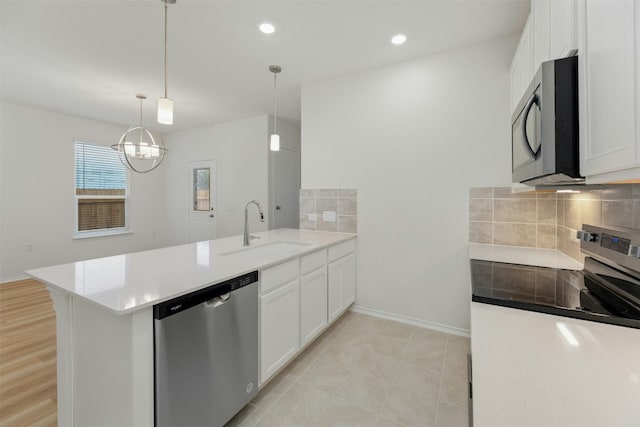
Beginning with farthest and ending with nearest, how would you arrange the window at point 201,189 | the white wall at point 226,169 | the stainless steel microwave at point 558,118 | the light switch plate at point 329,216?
the window at point 201,189, the white wall at point 226,169, the light switch plate at point 329,216, the stainless steel microwave at point 558,118

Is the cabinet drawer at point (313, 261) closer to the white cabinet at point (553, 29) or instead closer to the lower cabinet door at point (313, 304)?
the lower cabinet door at point (313, 304)

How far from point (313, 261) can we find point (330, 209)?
3.47 feet

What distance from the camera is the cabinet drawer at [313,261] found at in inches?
81.4

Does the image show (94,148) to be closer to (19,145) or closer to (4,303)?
(19,145)

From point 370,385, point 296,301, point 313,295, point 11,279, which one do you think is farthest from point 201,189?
→ point 370,385

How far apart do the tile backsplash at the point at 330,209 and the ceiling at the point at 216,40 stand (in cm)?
134

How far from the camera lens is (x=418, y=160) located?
2668mm

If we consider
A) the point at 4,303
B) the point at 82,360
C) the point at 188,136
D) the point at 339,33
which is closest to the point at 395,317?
the point at 82,360

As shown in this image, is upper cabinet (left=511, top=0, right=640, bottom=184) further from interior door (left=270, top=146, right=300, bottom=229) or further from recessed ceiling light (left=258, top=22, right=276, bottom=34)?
interior door (left=270, top=146, right=300, bottom=229)

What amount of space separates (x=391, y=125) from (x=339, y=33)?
0.97 m

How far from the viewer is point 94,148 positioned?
5.00m

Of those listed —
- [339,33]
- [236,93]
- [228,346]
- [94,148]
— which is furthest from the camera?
[94,148]

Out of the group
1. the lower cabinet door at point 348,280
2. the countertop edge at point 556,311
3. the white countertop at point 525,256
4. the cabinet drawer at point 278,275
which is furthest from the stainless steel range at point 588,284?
the lower cabinet door at point 348,280

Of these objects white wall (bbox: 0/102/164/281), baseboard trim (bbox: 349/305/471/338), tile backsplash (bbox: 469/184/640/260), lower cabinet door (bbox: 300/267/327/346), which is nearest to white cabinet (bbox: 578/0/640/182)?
tile backsplash (bbox: 469/184/640/260)
